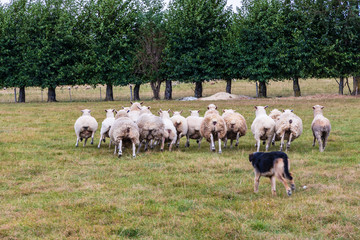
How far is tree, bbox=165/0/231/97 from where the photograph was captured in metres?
45.7

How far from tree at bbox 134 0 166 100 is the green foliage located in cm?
103

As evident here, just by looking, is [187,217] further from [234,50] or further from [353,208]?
[234,50]

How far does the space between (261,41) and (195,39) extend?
6610 millimetres

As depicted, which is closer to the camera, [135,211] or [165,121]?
[135,211]

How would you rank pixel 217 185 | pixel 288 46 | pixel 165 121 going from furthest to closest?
pixel 288 46, pixel 165 121, pixel 217 185

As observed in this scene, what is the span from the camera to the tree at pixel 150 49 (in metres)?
46.7

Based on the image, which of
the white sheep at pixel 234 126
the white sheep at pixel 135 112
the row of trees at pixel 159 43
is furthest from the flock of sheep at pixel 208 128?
the row of trees at pixel 159 43

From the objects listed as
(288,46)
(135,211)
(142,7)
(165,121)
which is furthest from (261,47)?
(135,211)

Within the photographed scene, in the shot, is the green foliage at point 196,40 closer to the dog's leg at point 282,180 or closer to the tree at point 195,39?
the tree at point 195,39

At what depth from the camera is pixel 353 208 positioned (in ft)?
27.1

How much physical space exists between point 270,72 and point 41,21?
933 inches

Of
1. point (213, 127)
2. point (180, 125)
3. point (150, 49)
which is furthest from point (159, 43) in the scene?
point (213, 127)

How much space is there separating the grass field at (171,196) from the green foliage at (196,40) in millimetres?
30465

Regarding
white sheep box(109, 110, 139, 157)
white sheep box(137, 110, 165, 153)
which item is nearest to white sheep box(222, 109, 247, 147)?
white sheep box(137, 110, 165, 153)
